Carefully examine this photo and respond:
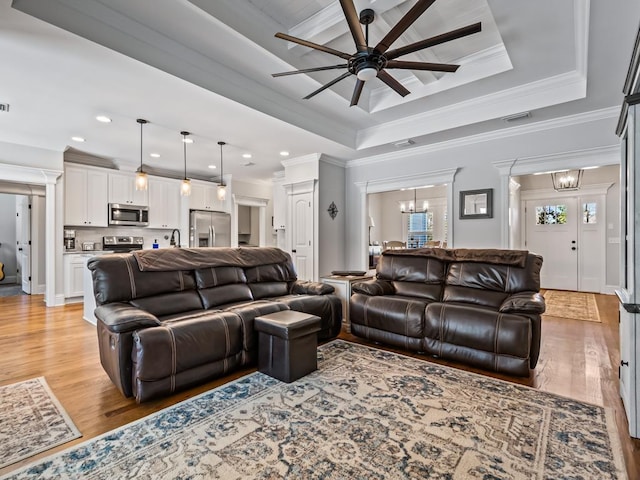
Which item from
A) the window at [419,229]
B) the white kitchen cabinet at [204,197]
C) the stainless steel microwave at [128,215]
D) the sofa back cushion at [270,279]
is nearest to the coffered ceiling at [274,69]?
the stainless steel microwave at [128,215]

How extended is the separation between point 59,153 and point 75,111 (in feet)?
7.35

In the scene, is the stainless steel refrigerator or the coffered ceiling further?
the stainless steel refrigerator

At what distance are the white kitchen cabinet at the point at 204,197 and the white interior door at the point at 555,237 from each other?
24.1 feet

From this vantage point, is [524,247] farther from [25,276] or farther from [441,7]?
[25,276]

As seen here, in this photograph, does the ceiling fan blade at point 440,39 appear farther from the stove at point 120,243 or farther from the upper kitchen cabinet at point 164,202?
the stove at point 120,243

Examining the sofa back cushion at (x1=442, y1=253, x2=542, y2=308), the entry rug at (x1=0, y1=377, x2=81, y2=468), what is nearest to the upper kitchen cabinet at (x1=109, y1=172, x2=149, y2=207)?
the entry rug at (x1=0, y1=377, x2=81, y2=468)

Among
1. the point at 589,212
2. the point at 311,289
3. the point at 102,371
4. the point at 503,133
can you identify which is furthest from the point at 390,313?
A: the point at 589,212

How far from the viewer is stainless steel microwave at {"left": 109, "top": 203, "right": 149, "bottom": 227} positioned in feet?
21.0

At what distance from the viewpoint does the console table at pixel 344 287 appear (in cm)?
411

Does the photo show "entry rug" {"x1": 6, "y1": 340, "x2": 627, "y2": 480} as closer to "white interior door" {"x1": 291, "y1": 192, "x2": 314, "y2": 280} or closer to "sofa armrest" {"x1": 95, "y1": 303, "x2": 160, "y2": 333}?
"sofa armrest" {"x1": 95, "y1": 303, "x2": 160, "y2": 333}

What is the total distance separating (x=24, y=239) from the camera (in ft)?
23.8

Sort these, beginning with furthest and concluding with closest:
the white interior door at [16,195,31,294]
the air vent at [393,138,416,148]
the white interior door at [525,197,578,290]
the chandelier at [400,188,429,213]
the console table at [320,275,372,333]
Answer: the chandelier at [400,188,429,213] → the white interior door at [525,197,578,290] → the white interior door at [16,195,31,294] → the air vent at [393,138,416,148] → the console table at [320,275,372,333]

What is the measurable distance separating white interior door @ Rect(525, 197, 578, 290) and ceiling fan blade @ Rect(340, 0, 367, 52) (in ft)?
23.2

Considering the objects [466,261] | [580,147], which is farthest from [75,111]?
[580,147]
